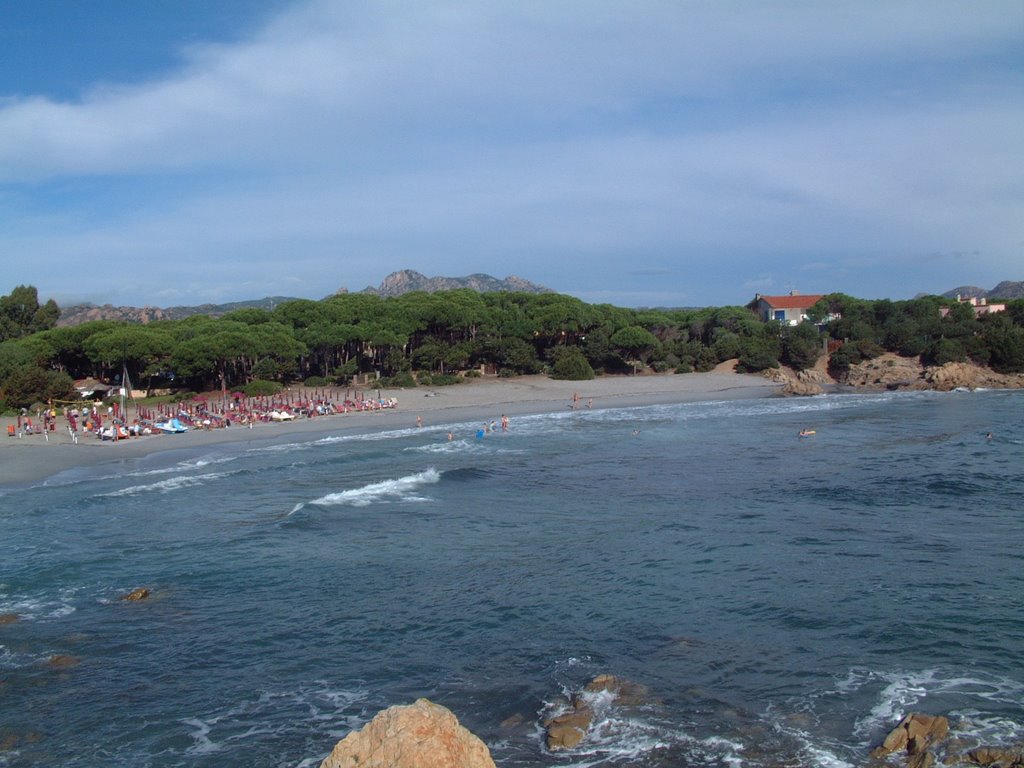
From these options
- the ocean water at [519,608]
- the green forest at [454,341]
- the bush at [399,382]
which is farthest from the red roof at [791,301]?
the ocean water at [519,608]

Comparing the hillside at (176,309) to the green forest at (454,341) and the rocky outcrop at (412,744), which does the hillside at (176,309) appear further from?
the rocky outcrop at (412,744)

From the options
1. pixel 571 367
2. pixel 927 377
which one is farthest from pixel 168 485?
pixel 927 377

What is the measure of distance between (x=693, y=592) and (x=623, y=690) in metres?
4.70

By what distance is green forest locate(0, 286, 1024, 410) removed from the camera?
5381 centimetres

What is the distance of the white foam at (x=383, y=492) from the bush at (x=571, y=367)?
3423 cm

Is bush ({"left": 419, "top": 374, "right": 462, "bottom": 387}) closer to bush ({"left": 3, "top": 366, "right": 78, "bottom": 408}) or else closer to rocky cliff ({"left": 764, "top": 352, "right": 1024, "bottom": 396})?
bush ({"left": 3, "top": 366, "right": 78, "bottom": 408})

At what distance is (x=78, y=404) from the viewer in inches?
1885

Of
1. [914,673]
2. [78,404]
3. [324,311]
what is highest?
[324,311]

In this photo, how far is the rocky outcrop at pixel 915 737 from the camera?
995cm

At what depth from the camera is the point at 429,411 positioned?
49.1 metres

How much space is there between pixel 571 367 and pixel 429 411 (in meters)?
17.0

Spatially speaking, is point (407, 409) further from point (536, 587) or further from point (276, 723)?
point (276, 723)

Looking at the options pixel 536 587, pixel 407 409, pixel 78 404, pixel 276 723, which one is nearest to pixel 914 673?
pixel 536 587

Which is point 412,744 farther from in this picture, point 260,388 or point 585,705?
point 260,388
